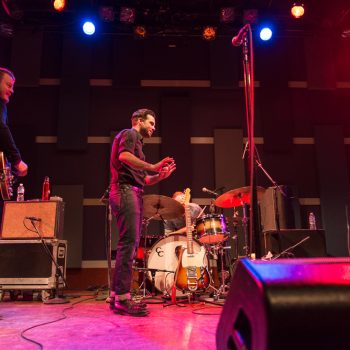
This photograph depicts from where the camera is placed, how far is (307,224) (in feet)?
24.2

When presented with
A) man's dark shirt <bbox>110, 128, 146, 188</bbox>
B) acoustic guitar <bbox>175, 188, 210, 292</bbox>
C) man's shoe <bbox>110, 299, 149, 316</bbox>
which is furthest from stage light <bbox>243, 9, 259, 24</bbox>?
man's shoe <bbox>110, 299, 149, 316</bbox>

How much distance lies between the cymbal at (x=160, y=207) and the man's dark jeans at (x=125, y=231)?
44.5 inches

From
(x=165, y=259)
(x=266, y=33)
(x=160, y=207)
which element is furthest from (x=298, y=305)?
(x=266, y=33)

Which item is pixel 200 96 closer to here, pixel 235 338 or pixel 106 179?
pixel 106 179

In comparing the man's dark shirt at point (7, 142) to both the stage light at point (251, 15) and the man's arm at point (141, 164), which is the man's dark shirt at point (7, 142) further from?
the stage light at point (251, 15)

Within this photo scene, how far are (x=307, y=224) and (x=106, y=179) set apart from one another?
3.91 meters

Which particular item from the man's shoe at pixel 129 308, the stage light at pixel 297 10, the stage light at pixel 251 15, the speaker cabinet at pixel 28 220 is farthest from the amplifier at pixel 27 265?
the stage light at pixel 297 10

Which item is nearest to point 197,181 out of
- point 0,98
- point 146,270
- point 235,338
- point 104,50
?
point 146,270

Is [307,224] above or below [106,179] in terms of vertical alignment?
below

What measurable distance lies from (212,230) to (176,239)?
0.83 m

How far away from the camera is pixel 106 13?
710 centimetres

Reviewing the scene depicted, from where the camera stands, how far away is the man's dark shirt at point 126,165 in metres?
3.65

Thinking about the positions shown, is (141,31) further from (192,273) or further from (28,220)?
(192,273)

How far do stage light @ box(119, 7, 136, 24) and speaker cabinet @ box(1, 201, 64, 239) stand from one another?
12.0 ft
